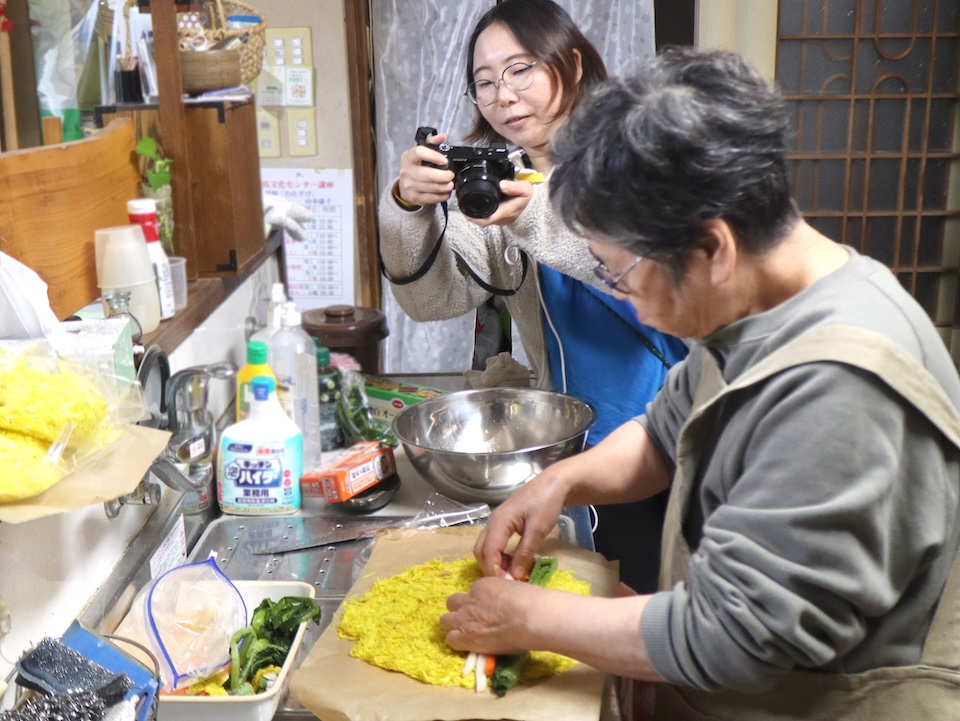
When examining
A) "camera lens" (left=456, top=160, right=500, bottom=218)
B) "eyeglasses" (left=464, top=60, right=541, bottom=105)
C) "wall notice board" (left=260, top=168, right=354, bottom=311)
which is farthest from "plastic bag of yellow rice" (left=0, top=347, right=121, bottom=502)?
"wall notice board" (left=260, top=168, right=354, bottom=311)

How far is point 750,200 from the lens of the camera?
81 cm

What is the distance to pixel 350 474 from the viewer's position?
1.47 meters

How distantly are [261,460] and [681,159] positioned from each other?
878 mm

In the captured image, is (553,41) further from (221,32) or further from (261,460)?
(261,460)

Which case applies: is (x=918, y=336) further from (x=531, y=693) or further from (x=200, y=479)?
(x=200, y=479)

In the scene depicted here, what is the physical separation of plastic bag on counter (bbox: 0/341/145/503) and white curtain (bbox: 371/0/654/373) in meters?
2.46

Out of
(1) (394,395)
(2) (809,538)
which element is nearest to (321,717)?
(2) (809,538)

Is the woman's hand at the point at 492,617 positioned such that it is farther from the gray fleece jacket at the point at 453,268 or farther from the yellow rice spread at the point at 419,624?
the gray fleece jacket at the point at 453,268

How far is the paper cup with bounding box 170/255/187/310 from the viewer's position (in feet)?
5.00

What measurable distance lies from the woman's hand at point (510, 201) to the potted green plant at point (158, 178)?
537 millimetres

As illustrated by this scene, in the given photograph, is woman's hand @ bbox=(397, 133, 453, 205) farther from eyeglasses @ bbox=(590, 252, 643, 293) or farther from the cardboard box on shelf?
eyeglasses @ bbox=(590, 252, 643, 293)

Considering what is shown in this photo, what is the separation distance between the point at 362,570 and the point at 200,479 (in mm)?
321

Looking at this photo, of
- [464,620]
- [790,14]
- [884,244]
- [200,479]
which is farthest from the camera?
[884,244]

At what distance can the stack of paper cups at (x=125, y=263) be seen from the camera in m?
1.30
